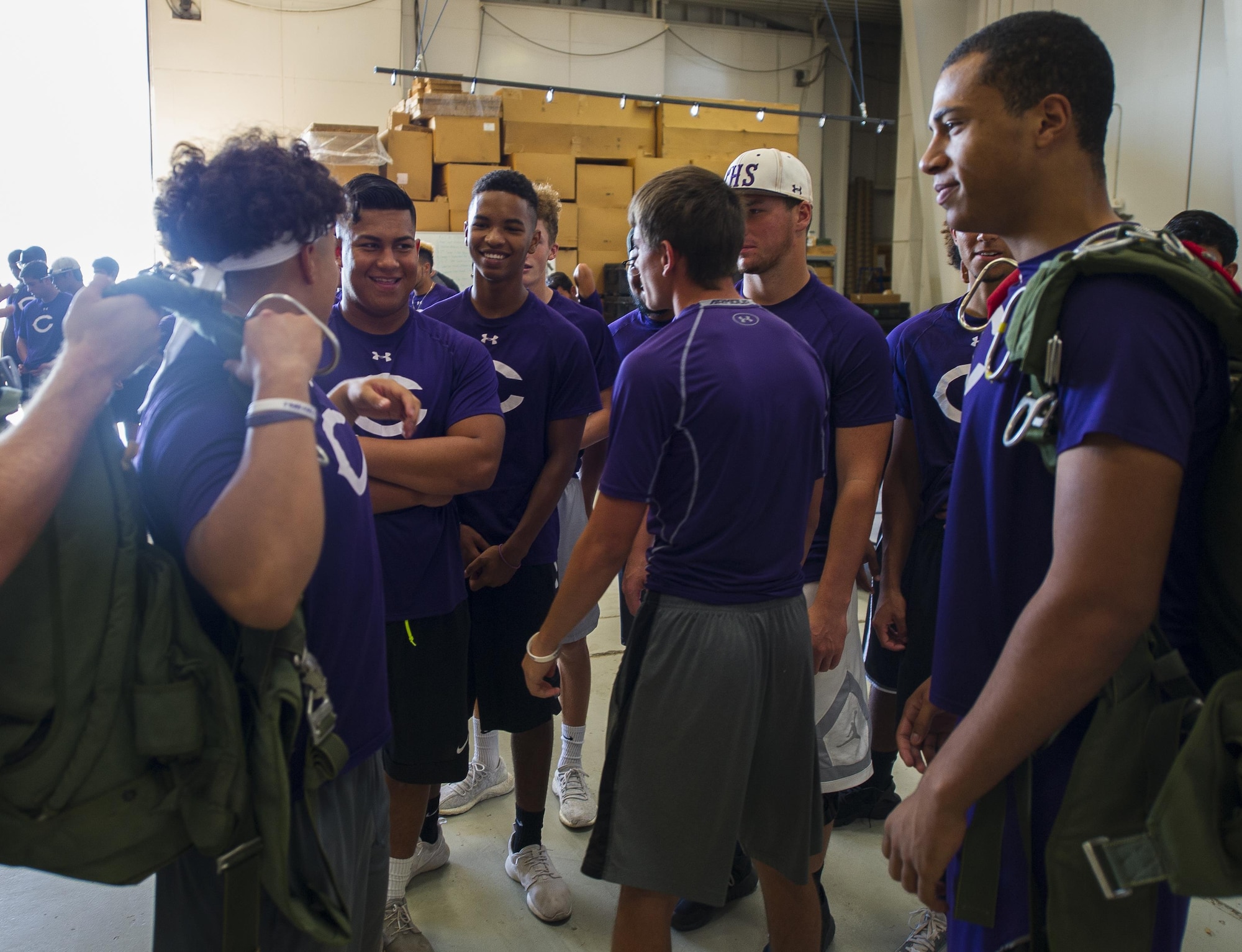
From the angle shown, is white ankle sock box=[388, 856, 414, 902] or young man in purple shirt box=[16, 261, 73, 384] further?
young man in purple shirt box=[16, 261, 73, 384]

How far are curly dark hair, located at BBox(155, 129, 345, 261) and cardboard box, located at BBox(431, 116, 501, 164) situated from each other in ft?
23.2

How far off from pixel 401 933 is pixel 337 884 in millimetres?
1139

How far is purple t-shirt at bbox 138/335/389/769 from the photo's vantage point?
3.36ft

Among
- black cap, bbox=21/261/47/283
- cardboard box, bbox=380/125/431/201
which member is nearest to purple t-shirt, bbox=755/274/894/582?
cardboard box, bbox=380/125/431/201

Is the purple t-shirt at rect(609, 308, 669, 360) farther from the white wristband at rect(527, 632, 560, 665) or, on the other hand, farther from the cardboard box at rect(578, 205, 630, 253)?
the cardboard box at rect(578, 205, 630, 253)

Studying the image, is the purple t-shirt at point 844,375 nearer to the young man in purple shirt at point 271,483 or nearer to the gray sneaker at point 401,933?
the young man in purple shirt at point 271,483

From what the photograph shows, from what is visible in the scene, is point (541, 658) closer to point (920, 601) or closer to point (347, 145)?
point (920, 601)

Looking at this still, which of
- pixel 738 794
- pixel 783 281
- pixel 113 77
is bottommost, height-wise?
pixel 738 794

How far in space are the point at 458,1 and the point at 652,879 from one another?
10395 millimetres

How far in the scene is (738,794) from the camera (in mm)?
1594

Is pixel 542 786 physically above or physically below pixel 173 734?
below

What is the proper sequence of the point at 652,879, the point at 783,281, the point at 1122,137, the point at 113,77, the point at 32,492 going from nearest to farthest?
the point at 32,492 → the point at 652,879 → the point at 783,281 → the point at 1122,137 → the point at 113,77

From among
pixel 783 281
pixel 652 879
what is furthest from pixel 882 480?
pixel 652 879

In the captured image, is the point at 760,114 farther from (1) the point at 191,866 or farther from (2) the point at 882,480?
(1) the point at 191,866
